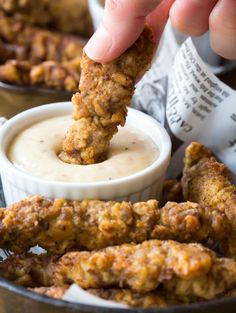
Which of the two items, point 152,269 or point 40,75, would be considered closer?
point 152,269

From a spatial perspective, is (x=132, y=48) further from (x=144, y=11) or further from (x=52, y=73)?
(x=52, y=73)

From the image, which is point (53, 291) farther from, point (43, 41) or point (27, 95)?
point (43, 41)

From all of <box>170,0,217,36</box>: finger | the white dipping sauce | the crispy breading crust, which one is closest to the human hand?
<box>170,0,217,36</box>: finger

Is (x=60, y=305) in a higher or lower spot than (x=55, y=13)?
higher

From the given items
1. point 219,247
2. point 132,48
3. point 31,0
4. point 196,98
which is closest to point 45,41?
point 31,0

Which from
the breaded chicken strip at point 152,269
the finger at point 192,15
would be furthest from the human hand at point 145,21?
the breaded chicken strip at point 152,269

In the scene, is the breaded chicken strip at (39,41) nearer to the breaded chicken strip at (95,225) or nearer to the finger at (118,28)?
the finger at (118,28)

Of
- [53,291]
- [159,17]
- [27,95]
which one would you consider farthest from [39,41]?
[53,291]
